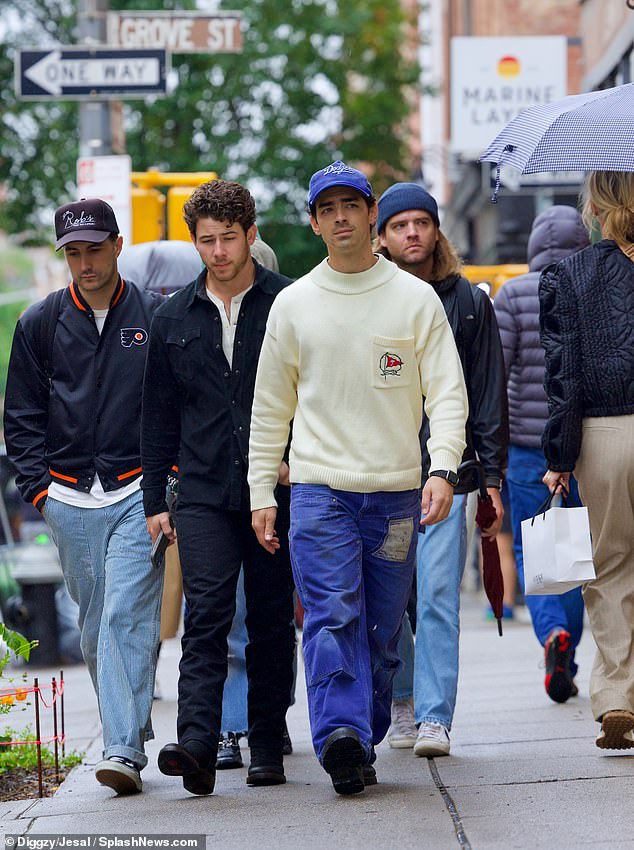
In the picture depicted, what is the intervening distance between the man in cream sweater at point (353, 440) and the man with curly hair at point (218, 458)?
234 millimetres

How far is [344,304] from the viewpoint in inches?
209

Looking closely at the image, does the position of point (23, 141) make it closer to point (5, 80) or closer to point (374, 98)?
point (5, 80)

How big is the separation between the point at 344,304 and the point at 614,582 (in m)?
1.40

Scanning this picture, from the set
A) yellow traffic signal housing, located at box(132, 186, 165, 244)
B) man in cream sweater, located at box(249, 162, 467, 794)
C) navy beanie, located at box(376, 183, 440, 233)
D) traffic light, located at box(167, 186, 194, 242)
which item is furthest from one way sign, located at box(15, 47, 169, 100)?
man in cream sweater, located at box(249, 162, 467, 794)

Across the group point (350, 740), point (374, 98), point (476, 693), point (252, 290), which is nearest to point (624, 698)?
point (350, 740)

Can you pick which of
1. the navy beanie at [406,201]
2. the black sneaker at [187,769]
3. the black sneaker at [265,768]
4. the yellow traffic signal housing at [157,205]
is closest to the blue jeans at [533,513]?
the navy beanie at [406,201]

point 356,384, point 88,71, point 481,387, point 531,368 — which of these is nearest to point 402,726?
point 481,387

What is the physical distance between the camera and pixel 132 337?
236 inches

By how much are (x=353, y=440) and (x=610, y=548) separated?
1066 mm

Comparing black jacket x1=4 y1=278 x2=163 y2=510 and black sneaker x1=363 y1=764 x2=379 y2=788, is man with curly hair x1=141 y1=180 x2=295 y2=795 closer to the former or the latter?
black jacket x1=4 y1=278 x2=163 y2=510

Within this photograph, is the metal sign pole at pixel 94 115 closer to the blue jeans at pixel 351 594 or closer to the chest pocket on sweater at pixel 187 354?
the chest pocket on sweater at pixel 187 354

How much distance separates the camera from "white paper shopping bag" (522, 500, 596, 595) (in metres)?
5.48

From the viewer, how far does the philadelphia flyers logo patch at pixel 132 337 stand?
5.97m

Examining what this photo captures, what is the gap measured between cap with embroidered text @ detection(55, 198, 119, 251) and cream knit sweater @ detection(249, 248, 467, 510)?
0.91 metres
